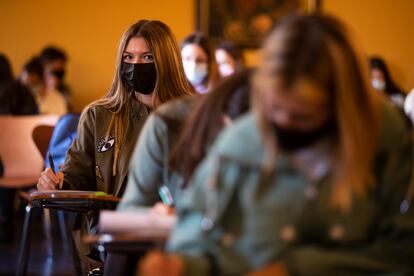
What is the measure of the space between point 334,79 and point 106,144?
65.1 inches

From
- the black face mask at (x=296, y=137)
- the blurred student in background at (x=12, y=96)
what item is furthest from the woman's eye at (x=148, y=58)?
the blurred student in background at (x=12, y=96)

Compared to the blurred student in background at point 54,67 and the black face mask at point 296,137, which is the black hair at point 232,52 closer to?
the blurred student in background at point 54,67

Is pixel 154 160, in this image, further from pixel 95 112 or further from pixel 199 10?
pixel 199 10

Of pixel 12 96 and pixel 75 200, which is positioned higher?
pixel 75 200

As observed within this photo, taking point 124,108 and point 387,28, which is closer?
point 124,108

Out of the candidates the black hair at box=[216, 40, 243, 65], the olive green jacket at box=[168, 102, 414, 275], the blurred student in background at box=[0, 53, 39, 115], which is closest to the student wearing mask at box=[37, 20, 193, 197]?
the olive green jacket at box=[168, 102, 414, 275]

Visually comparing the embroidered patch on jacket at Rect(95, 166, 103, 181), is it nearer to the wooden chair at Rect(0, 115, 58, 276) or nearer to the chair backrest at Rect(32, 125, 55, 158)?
the chair backrest at Rect(32, 125, 55, 158)

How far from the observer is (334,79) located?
68.4 inches

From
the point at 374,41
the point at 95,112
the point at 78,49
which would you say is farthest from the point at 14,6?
the point at 95,112

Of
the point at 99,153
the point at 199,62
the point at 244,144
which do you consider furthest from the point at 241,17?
the point at 244,144

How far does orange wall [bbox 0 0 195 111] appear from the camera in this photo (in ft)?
28.2

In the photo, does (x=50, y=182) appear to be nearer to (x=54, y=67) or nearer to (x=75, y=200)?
(x=75, y=200)

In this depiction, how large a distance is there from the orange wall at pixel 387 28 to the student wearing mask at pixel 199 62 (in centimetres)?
320

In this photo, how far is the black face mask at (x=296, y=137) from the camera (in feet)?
5.75
